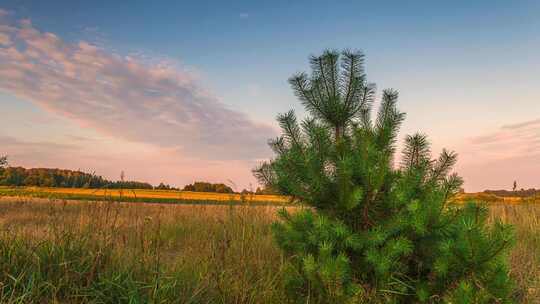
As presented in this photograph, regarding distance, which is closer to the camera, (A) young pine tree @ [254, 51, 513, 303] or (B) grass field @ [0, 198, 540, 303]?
(A) young pine tree @ [254, 51, 513, 303]

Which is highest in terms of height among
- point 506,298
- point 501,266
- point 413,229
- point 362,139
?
point 362,139

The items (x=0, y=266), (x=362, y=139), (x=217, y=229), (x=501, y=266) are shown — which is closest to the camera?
(x=501, y=266)

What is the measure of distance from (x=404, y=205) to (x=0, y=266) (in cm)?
343

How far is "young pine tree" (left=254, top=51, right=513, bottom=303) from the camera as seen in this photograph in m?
2.67

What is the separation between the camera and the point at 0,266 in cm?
325

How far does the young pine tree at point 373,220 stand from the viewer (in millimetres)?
2672

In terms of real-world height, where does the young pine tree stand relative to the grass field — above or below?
above

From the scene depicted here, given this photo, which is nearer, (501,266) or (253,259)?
(501,266)

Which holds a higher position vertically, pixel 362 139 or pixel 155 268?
pixel 362 139

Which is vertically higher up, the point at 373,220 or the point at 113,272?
the point at 373,220

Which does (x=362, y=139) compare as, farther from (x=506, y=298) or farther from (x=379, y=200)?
(x=506, y=298)

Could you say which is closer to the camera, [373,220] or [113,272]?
[373,220]

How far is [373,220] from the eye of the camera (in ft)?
9.96

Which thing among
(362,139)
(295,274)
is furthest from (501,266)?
(295,274)
